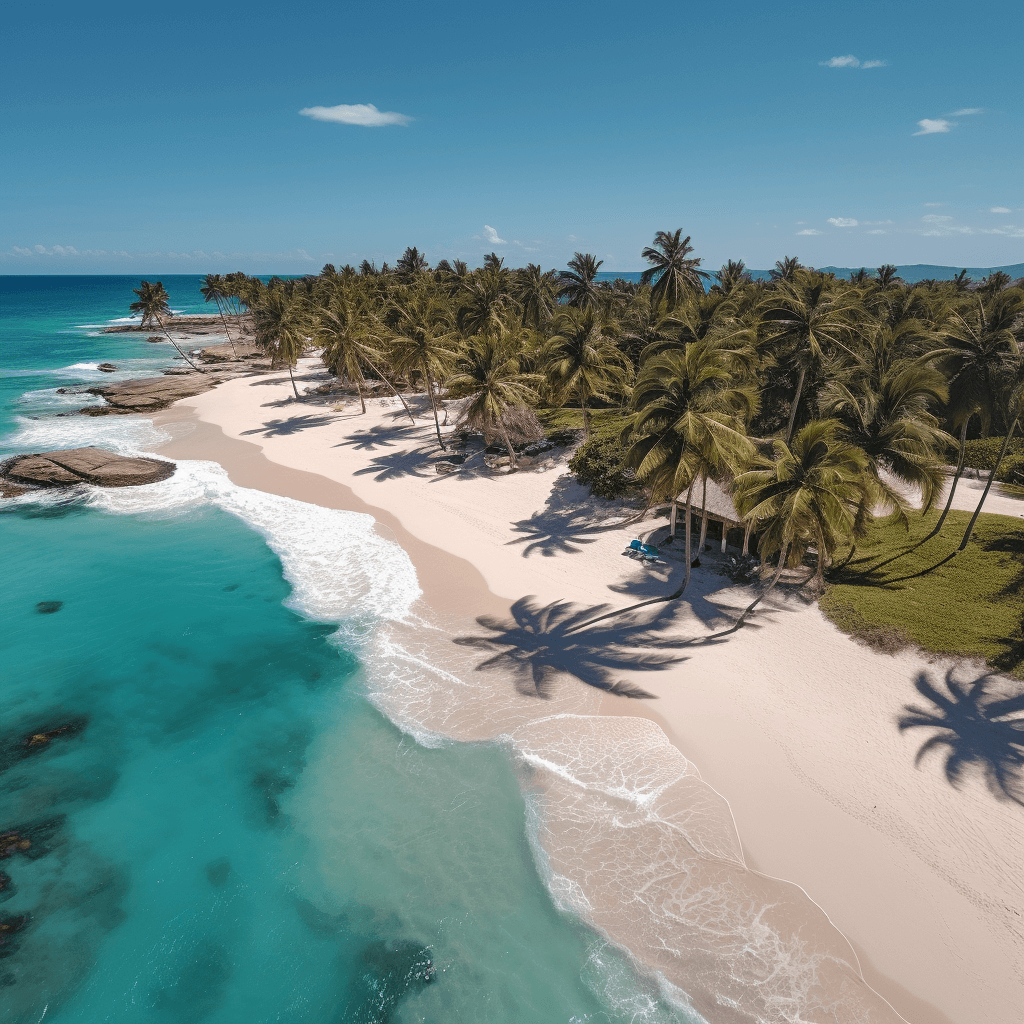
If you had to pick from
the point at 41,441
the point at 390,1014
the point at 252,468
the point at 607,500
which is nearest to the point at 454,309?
the point at 252,468

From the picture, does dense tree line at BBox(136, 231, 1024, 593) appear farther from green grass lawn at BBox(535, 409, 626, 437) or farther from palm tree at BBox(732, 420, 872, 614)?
green grass lawn at BBox(535, 409, 626, 437)

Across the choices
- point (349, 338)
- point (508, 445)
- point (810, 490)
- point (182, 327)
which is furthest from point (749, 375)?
point (182, 327)

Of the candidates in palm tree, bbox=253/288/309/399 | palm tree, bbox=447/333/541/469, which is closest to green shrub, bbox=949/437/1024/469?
palm tree, bbox=447/333/541/469

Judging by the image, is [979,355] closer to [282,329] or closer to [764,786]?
[764,786]

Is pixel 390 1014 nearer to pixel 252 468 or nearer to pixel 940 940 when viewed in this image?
pixel 940 940

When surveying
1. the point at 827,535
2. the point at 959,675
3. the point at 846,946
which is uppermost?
the point at 827,535

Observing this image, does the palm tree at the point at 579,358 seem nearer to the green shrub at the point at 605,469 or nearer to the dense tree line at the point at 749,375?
the dense tree line at the point at 749,375
